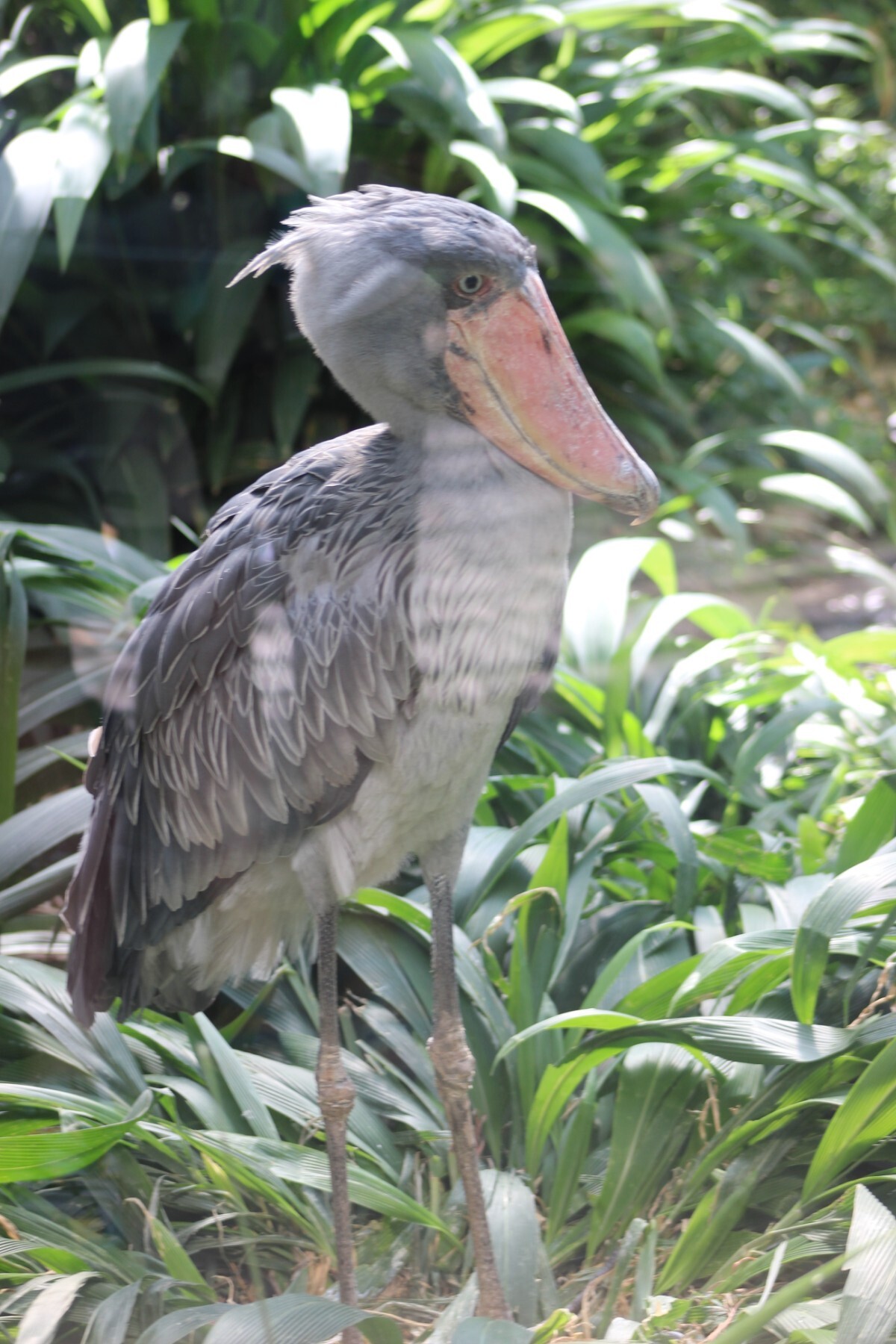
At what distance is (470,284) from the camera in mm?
1111

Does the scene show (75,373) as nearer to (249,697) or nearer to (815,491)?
(249,697)

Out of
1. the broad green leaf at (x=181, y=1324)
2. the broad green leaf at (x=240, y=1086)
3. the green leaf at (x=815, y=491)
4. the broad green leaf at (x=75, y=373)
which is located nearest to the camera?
the broad green leaf at (x=181, y=1324)

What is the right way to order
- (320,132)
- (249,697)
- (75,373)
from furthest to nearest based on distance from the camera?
(75,373) → (320,132) → (249,697)

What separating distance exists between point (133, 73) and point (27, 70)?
0.30m

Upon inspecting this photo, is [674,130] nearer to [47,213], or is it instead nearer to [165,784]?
[47,213]

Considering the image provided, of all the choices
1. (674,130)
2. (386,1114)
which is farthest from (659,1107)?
(674,130)

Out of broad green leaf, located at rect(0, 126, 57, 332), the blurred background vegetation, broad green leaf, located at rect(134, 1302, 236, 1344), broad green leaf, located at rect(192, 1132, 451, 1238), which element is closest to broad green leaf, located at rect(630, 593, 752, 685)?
the blurred background vegetation

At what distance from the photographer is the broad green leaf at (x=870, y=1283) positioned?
100cm

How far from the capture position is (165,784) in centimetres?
139

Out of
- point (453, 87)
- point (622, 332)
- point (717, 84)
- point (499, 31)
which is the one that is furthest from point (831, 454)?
point (453, 87)

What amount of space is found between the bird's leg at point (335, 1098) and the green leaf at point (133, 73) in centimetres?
132

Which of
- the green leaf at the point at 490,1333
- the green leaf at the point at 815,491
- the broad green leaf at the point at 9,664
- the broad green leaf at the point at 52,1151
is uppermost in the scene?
the broad green leaf at the point at 9,664

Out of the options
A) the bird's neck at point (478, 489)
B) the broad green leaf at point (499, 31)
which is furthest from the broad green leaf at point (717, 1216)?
the broad green leaf at point (499, 31)

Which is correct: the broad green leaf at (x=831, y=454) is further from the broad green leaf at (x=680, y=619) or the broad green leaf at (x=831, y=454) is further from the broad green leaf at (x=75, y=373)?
the broad green leaf at (x=75, y=373)
